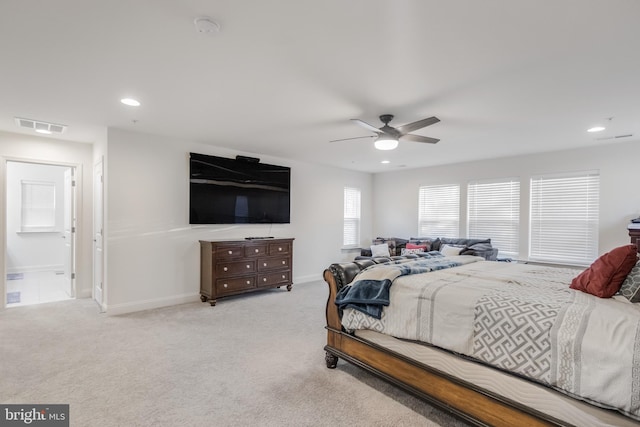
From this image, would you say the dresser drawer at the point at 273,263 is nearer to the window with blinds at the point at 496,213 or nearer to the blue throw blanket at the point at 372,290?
the blue throw blanket at the point at 372,290

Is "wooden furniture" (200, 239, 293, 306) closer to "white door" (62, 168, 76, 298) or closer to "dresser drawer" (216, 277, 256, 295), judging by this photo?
"dresser drawer" (216, 277, 256, 295)

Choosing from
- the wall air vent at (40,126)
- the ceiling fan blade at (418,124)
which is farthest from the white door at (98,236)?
the ceiling fan blade at (418,124)

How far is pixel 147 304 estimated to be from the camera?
4.51 metres

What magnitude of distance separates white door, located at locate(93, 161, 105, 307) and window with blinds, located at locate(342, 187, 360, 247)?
469cm

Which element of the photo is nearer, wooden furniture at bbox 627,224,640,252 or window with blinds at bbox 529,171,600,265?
wooden furniture at bbox 627,224,640,252

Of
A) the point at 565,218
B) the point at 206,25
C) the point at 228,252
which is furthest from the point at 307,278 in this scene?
the point at 206,25

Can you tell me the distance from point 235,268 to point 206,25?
372 centimetres

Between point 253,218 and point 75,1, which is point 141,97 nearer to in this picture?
point 75,1

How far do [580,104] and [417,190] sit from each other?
416cm

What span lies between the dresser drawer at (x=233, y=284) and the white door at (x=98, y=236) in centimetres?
153

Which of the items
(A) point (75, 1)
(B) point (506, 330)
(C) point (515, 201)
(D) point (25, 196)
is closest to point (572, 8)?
(B) point (506, 330)

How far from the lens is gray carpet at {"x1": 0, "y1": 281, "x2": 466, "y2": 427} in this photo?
215 cm

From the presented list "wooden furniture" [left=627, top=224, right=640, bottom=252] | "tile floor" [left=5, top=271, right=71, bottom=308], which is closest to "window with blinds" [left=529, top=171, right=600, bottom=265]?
"wooden furniture" [left=627, top=224, right=640, bottom=252]

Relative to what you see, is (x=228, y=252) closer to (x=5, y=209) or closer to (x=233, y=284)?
(x=233, y=284)
